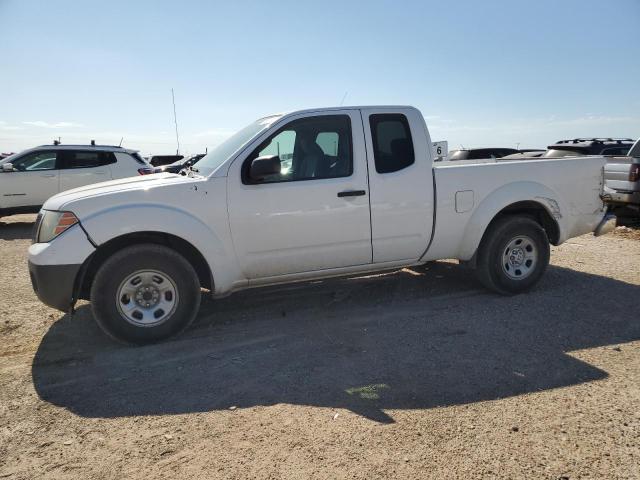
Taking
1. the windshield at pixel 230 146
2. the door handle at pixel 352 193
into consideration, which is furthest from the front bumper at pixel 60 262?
the door handle at pixel 352 193

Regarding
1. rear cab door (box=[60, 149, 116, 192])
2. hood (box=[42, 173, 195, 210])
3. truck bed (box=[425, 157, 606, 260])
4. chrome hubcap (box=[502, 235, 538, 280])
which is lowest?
chrome hubcap (box=[502, 235, 538, 280])

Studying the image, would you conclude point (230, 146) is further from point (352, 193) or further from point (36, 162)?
point (36, 162)

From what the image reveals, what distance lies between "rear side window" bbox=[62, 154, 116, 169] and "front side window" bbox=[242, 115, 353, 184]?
8.22 meters

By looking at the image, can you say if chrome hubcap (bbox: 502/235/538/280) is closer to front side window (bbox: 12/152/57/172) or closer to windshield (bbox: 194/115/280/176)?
windshield (bbox: 194/115/280/176)

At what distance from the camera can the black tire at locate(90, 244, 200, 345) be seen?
3771mm

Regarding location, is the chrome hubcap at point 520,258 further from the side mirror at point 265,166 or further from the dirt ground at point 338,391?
the side mirror at point 265,166

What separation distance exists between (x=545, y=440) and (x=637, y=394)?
959mm

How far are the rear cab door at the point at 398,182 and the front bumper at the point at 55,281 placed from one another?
106 inches

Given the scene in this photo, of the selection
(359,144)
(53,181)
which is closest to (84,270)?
(359,144)

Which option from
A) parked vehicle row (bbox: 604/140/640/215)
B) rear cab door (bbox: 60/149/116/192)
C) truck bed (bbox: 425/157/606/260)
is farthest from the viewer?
rear cab door (bbox: 60/149/116/192)

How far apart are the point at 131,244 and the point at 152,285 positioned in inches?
15.8

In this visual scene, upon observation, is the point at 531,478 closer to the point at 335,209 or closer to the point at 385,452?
the point at 385,452

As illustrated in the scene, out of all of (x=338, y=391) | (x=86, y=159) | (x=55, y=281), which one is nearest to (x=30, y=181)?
(x=86, y=159)

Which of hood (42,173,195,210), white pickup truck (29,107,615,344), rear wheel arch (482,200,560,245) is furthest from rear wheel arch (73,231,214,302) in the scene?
rear wheel arch (482,200,560,245)
